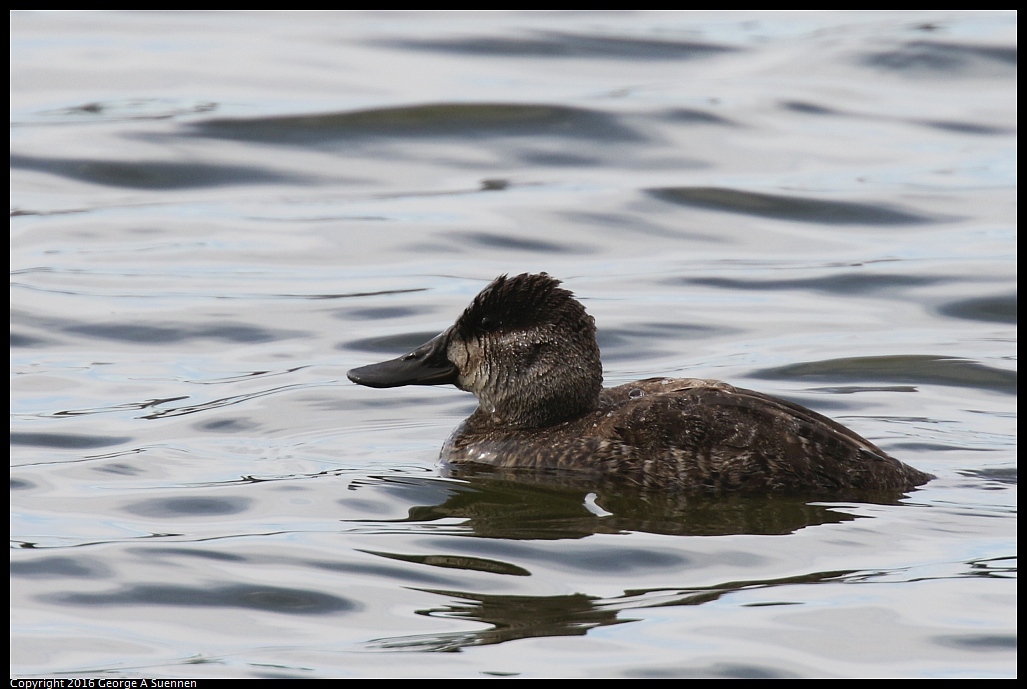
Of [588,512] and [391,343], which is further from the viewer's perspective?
[391,343]

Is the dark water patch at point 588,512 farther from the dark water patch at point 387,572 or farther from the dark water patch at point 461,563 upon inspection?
the dark water patch at point 387,572

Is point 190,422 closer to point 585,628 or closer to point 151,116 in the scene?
point 585,628

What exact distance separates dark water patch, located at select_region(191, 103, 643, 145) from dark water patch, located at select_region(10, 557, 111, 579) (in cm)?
1081

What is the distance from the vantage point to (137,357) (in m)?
11.2

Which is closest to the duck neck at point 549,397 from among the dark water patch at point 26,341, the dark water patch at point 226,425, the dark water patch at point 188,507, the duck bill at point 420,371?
the duck bill at point 420,371

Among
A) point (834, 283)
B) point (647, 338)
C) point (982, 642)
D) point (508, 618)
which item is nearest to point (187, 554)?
point (508, 618)

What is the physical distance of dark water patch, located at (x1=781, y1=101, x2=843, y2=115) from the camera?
19016 mm

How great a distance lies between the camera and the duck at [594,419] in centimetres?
777

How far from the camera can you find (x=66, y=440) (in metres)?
9.23

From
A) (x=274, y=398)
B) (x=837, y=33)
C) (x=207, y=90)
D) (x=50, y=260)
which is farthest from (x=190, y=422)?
(x=837, y=33)

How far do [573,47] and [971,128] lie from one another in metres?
5.46

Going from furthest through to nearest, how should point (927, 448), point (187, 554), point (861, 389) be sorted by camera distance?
point (861, 389), point (927, 448), point (187, 554)

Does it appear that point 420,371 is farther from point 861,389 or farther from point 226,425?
point 861,389

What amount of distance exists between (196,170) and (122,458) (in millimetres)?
8164
